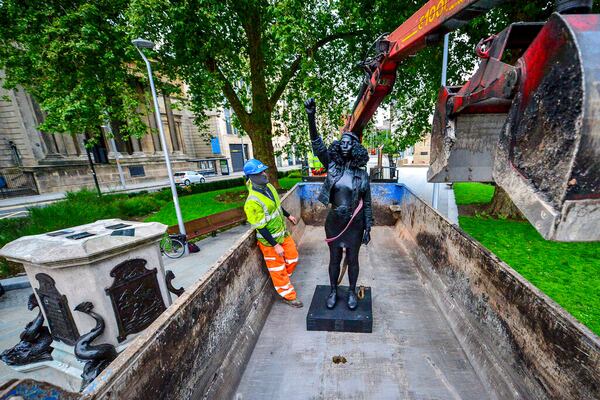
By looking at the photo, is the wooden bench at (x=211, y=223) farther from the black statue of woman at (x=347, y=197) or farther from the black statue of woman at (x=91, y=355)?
the black statue of woman at (x=347, y=197)

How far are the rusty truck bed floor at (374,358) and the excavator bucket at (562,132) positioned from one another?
6.07 ft

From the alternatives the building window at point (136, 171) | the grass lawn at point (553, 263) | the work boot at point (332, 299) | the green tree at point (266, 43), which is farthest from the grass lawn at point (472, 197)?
the building window at point (136, 171)

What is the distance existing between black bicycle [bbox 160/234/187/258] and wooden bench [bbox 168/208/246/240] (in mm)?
380

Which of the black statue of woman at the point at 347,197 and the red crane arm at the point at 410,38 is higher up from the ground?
the red crane arm at the point at 410,38

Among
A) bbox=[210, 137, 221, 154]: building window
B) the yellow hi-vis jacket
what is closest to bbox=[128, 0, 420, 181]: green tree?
the yellow hi-vis jacket

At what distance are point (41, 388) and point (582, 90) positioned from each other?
16.4ft

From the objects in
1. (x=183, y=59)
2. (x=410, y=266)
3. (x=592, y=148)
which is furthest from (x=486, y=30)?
(x=183, y=59)

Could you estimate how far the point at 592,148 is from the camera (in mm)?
990

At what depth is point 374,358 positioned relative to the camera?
2477 mm

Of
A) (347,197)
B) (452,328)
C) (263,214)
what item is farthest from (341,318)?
(263,214)

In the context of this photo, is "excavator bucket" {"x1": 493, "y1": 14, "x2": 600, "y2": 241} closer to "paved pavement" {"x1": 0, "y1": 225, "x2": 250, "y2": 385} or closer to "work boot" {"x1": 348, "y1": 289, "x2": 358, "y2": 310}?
"work boot" {"x1": 348, "y1": 289, "x2": 358, "y2": 310}

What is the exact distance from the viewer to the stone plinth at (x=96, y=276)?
2295 millimetres

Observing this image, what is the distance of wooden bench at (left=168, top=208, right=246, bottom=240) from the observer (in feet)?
21.8

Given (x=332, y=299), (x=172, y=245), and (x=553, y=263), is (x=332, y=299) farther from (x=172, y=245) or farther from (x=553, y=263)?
(x=172, y=245)
